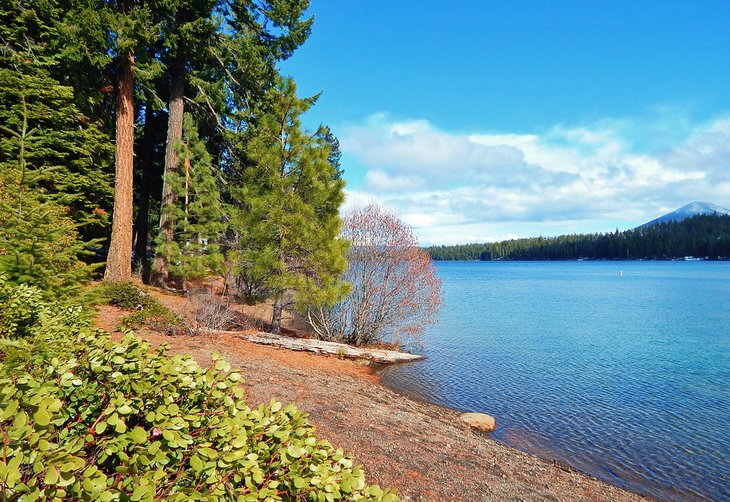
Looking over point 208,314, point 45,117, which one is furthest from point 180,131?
point 208,314

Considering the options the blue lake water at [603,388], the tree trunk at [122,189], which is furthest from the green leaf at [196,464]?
the tree trunk at [122,189]

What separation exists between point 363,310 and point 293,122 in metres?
7.33

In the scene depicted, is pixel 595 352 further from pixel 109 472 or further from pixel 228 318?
pixel 109 472

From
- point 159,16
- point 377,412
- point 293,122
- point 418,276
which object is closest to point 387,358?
point 418,276

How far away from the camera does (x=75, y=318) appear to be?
4246 mm

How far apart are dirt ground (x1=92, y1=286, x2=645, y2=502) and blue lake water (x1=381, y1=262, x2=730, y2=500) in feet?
4.20

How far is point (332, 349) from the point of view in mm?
13898

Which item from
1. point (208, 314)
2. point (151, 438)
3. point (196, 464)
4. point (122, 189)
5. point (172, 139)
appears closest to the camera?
point (196, 464)

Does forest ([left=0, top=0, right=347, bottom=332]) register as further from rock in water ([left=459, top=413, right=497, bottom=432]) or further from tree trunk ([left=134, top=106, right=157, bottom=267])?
rock in water ([left=459, top=413, right=497, bottom=432])

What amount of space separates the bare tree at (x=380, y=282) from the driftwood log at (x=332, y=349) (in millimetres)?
1302

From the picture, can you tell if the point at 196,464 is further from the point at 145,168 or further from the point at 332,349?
the point at 145,168

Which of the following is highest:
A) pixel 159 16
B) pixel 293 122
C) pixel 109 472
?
pixel 159 16

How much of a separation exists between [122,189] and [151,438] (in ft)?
49.5

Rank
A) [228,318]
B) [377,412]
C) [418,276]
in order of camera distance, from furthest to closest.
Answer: [418,276]
[228,318]
[377,412]
